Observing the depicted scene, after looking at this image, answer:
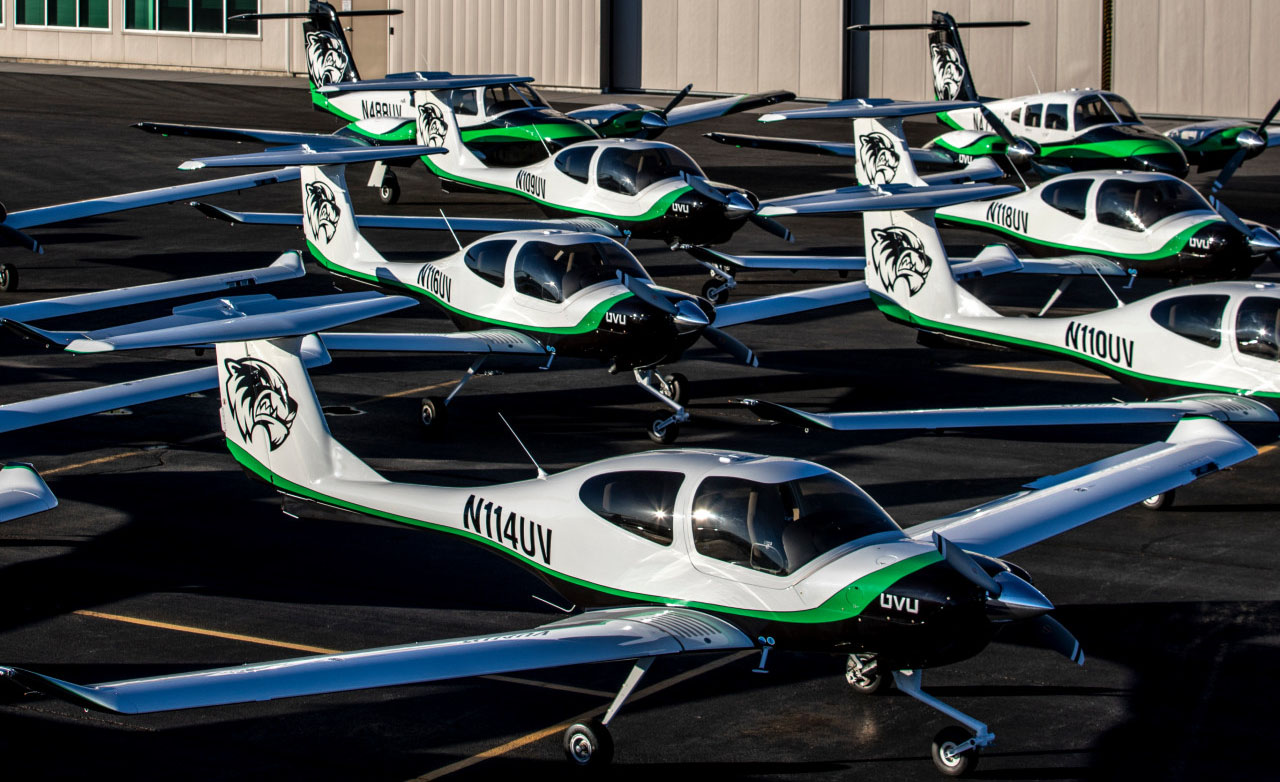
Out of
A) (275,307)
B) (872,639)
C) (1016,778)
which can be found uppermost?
(275,307)

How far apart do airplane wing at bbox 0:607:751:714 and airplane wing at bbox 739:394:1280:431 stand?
3.69 meters


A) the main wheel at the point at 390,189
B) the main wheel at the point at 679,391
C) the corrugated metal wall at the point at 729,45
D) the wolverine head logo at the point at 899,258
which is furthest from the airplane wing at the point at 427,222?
the corrugated metal wall at the point at 729,45

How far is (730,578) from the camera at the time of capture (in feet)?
37.0

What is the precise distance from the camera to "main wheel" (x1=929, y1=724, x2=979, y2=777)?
10.5 meters

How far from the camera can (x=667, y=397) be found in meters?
20.1

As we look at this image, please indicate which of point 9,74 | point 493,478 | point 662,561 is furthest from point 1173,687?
point 9,74

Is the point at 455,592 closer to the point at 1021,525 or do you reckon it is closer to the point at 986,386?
the point at 1021,525

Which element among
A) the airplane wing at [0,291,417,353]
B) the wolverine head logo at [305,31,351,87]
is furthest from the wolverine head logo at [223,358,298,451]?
the wolverine head logo at [305,31,351,87]

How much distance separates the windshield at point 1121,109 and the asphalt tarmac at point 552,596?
40.8ft

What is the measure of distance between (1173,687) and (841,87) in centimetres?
4608

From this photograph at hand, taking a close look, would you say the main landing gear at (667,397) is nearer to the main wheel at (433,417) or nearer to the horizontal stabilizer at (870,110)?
the main wheel at (433,417)

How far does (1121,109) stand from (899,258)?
56.7 ft

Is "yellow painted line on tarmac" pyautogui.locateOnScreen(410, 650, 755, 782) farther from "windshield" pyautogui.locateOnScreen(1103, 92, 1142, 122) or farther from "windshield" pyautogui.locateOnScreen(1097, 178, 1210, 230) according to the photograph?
"windshield" pyautogui.locateOnScreen(1103, 92, 1142, 122)

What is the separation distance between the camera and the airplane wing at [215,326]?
44.4ft
